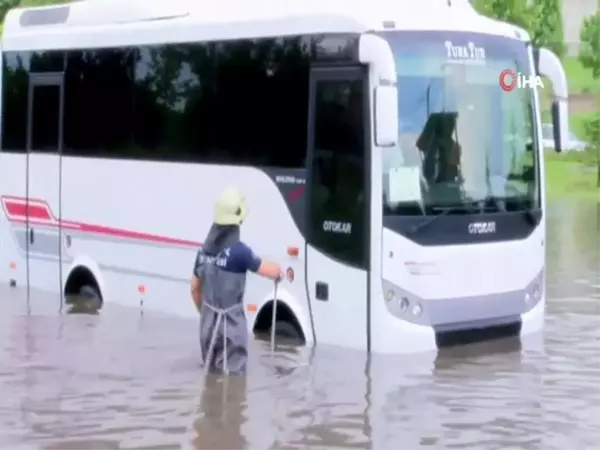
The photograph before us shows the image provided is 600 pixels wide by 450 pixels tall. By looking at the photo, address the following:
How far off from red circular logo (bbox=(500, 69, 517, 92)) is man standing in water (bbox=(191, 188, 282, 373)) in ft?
10.3

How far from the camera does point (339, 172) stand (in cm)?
1361

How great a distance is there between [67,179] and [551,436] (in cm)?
847

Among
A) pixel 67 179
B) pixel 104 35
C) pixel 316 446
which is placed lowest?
pixel 316 446

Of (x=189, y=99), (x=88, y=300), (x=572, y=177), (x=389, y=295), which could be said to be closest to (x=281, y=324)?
(x=389, y=295)

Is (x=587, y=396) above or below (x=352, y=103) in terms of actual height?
below

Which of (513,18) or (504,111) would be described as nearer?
(504,111)

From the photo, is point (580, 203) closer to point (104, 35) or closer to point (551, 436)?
point (104, 35)

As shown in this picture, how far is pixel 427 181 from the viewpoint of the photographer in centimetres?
1354

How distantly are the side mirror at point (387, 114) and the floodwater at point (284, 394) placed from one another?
6.69 ft

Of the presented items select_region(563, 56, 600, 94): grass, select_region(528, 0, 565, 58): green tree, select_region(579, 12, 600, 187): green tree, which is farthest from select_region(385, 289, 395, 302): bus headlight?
select_region(563, 56, 600, 94): grass

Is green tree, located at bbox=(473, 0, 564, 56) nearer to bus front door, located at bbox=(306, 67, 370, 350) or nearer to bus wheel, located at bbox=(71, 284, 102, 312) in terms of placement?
bus wheel, located at bbox=(71, 284, 102, 312)

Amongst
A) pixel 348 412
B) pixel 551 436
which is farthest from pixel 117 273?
pixel 551 436

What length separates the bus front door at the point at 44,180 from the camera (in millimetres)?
18203

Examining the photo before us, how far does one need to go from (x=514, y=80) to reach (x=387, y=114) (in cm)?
219
